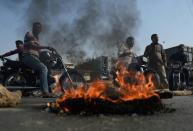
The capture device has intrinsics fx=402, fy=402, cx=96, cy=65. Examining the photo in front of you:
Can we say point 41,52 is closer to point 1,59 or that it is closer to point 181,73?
point 1,59

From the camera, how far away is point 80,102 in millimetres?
6180

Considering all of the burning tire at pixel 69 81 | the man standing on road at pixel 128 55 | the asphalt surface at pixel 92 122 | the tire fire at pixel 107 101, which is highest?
the man standing on road at pixel 128 55

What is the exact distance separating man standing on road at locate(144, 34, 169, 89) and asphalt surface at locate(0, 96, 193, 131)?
7731 mm

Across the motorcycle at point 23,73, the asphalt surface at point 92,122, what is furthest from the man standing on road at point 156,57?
the asphalt surface at point 92,122

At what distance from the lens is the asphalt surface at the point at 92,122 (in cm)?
478

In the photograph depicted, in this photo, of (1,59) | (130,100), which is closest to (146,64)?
(1,59)

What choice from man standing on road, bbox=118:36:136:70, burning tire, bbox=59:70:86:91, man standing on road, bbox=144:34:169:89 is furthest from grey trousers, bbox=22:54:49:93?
man standing on road, bbox=144:34:169:89

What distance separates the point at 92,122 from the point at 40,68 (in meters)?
5.68

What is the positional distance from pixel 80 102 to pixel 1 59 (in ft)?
19.6

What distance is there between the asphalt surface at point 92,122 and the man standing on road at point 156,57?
7731 mm

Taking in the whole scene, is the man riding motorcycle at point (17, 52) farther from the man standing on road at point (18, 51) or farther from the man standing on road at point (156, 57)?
the man standing on road at point (156, 57)

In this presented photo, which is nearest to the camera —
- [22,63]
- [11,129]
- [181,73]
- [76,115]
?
[11,129]

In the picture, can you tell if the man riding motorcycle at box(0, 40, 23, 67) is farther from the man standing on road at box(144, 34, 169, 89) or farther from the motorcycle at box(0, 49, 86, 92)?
the man standing on road at box(144, 34, 169, 89)

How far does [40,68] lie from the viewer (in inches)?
422
